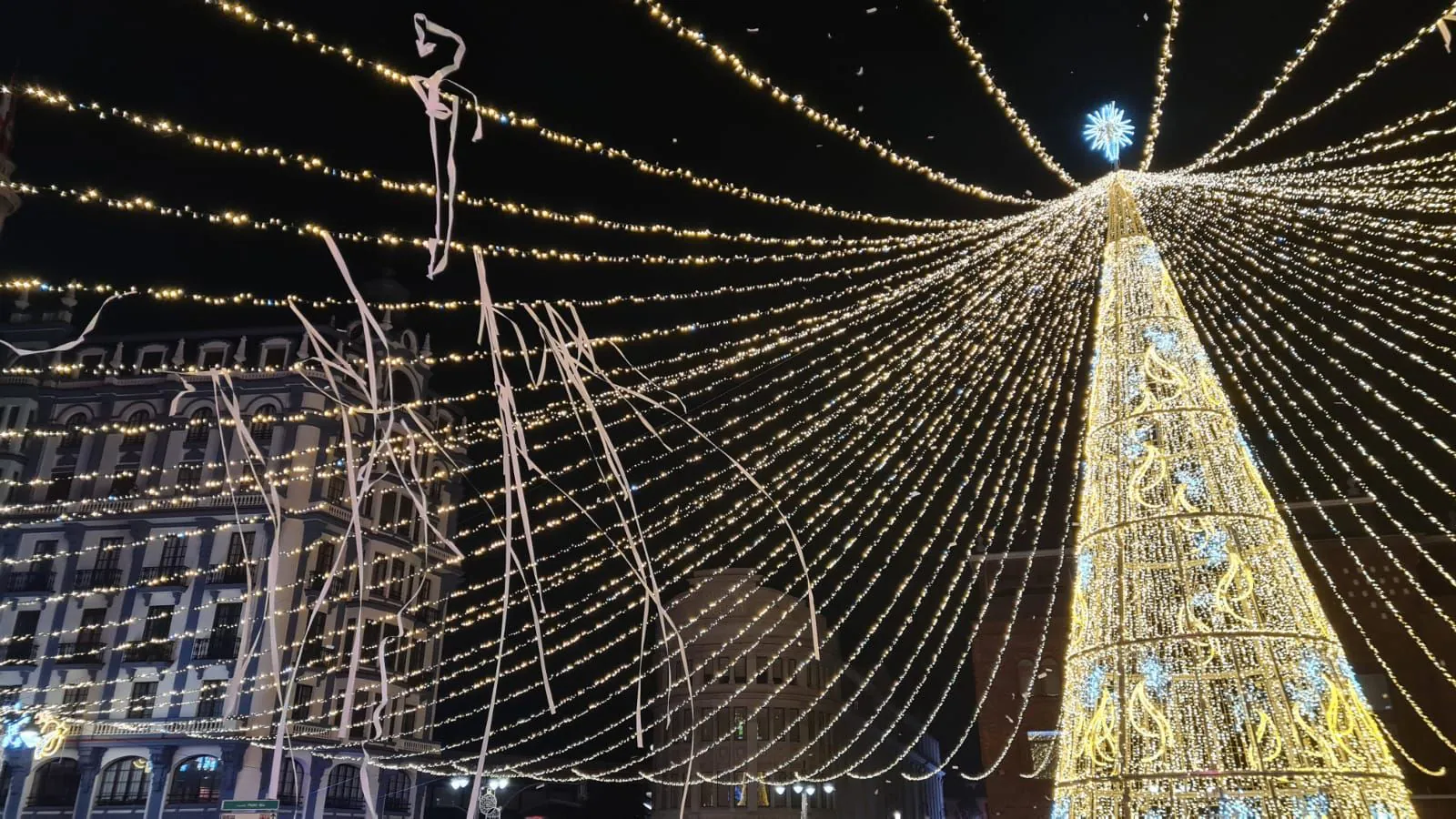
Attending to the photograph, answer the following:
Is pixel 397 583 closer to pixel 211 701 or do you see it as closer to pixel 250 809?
pixel 211 701

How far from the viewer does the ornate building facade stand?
27062mm

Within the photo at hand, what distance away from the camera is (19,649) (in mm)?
28547

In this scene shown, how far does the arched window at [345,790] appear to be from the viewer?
29312 mm

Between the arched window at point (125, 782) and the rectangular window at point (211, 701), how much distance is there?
216cm

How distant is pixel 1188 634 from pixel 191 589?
28.7 m

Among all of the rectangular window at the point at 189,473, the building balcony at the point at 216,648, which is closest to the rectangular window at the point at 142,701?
the building balcony at the point at 216,648

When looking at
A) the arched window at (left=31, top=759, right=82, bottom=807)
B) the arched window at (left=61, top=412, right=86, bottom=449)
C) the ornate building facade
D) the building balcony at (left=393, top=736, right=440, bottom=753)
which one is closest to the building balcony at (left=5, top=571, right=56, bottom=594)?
the ornate building facade

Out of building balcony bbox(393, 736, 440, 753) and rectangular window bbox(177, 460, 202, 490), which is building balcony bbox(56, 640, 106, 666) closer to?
rectangular window bbox(177, 460, 202, 490)

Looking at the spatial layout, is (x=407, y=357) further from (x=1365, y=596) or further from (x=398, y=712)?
(x=1365, y=596)

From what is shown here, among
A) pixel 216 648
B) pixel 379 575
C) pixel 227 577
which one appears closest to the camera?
pixel 216 648

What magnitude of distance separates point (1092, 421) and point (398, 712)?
89.1 feet

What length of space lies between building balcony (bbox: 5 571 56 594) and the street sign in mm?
9743

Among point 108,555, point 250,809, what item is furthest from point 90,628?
point 250,809

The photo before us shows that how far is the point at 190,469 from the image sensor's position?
100.0ft
